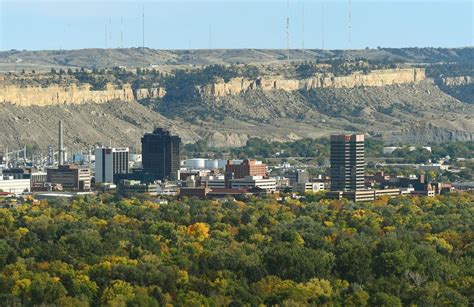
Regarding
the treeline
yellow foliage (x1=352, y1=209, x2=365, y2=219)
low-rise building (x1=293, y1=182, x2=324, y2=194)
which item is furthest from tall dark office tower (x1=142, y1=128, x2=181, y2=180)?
the treeline

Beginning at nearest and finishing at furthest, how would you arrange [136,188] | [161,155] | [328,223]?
1. [328,223]
2. [136,188]
3. [161,155]

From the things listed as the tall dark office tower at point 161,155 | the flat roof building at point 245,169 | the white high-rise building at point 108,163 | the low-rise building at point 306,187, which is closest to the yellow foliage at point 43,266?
the low-rise building at point 306,187

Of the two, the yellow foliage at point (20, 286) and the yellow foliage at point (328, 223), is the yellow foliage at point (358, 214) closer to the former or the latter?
the yellow foliage at point (328, 223)

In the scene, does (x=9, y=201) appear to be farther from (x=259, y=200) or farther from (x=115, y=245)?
(x=115, y=245)

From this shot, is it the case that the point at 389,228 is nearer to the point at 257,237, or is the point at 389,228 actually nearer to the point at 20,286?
the point at 257,237

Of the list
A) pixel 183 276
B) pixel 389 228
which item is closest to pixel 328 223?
pixel 389 228

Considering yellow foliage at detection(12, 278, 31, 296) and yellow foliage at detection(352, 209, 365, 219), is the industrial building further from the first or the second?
yellow foliage at detection(12, 278, 31, 296)

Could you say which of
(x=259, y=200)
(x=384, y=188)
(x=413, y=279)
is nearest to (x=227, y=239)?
(x=413, y=279)
